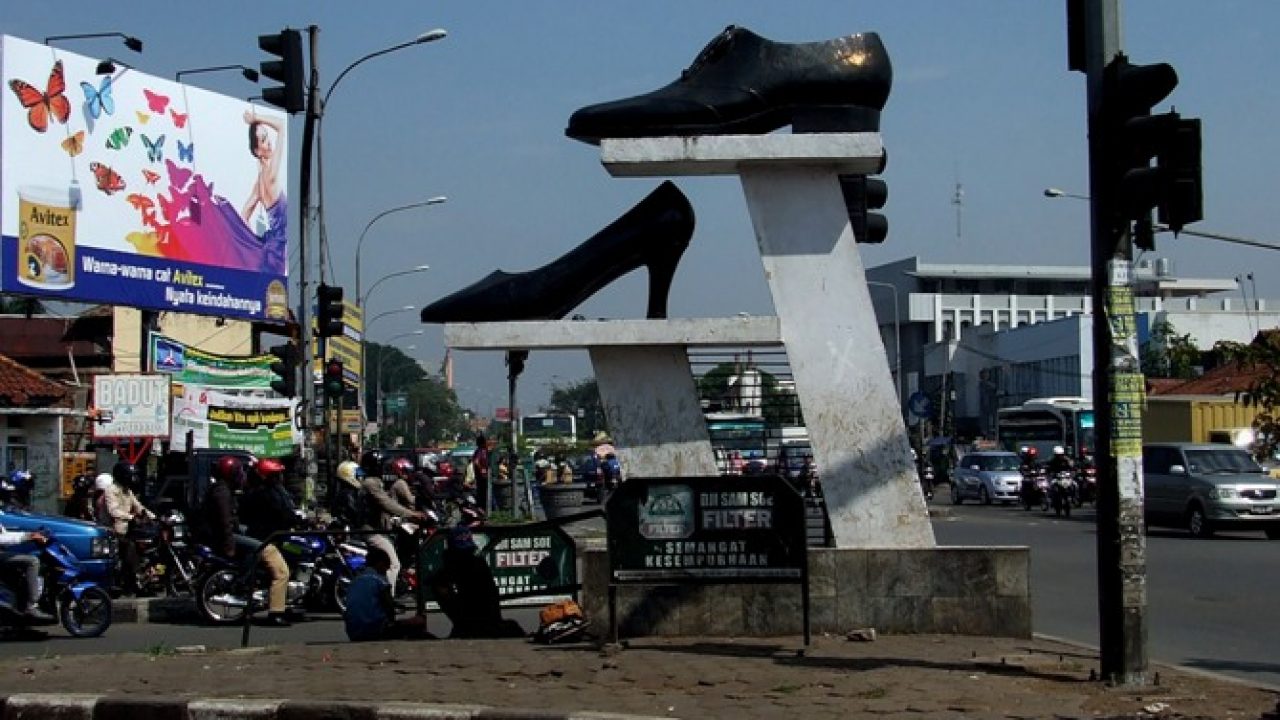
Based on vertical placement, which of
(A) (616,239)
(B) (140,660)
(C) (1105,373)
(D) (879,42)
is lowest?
(B) (140,660)

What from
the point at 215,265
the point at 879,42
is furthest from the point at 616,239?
the point at 215,265

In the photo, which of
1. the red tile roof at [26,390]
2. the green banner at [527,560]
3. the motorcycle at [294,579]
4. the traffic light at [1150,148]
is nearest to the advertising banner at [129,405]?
the red tile roof at [26,390]

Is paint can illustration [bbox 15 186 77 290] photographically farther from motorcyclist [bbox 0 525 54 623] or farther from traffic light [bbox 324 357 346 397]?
motorcyclist [bbox 0 525 54 623]

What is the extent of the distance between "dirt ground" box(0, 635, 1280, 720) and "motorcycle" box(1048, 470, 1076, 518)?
87.3 feet

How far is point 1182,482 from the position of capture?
29.0 m

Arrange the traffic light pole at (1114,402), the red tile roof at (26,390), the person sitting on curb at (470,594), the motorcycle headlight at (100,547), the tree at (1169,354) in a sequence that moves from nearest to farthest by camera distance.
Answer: the traffic light pole at (1114,402), the person sitting on curb at (470,594), the motorcycle headlight at (100,547), the red tile roof at (26,390), the tree at (1169,354)

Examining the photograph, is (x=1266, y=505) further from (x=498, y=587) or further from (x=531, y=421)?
(x=531, y=421)

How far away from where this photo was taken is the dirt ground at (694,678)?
9195mm

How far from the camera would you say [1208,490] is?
28.1m

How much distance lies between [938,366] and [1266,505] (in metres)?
66.8

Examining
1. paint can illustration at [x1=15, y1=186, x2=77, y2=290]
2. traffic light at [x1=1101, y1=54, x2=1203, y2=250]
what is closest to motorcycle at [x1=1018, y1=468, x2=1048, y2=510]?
paint can illustration at [x1=15, y1=186, x2=77, y2=290]

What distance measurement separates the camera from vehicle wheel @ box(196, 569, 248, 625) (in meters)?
16.1

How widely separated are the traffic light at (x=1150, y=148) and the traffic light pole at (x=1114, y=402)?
0.30ft

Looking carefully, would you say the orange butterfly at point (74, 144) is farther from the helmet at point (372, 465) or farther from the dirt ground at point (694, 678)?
the dirt ground at point (694, 678)
